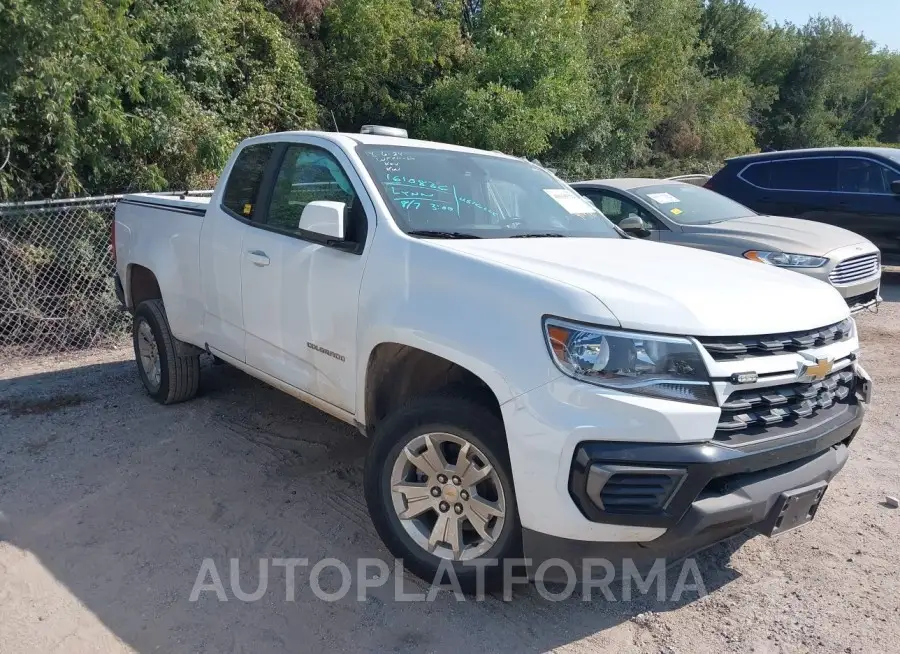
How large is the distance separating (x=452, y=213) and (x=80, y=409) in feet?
11.2

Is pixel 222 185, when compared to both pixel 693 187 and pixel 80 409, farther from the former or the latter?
pixel 693 187

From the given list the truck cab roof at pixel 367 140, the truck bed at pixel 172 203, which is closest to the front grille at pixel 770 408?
the truck cab roof at pixel 367 140

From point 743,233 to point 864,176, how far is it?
12.4 feet

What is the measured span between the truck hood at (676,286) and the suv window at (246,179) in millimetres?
1671

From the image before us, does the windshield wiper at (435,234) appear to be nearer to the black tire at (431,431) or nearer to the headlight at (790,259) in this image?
the black tire at (431,431)

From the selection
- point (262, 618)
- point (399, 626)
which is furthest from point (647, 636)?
point (262, 618)

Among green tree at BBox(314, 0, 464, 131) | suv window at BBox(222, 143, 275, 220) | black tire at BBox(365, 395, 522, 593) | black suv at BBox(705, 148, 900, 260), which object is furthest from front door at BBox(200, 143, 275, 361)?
green tree at BBox(314, 0, 464, 131)

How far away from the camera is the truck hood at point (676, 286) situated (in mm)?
2711

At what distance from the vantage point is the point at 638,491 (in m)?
2.59

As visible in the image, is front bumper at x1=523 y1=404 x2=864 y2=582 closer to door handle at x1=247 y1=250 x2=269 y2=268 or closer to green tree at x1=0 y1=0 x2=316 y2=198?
door handle at x1=247 y1=250 x2=269 y2=268

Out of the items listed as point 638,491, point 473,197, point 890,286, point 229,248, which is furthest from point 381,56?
point 638,491

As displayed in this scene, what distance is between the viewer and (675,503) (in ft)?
8.50

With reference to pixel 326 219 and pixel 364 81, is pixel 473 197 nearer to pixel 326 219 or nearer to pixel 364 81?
pixel 326 219

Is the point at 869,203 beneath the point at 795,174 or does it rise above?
beneath
